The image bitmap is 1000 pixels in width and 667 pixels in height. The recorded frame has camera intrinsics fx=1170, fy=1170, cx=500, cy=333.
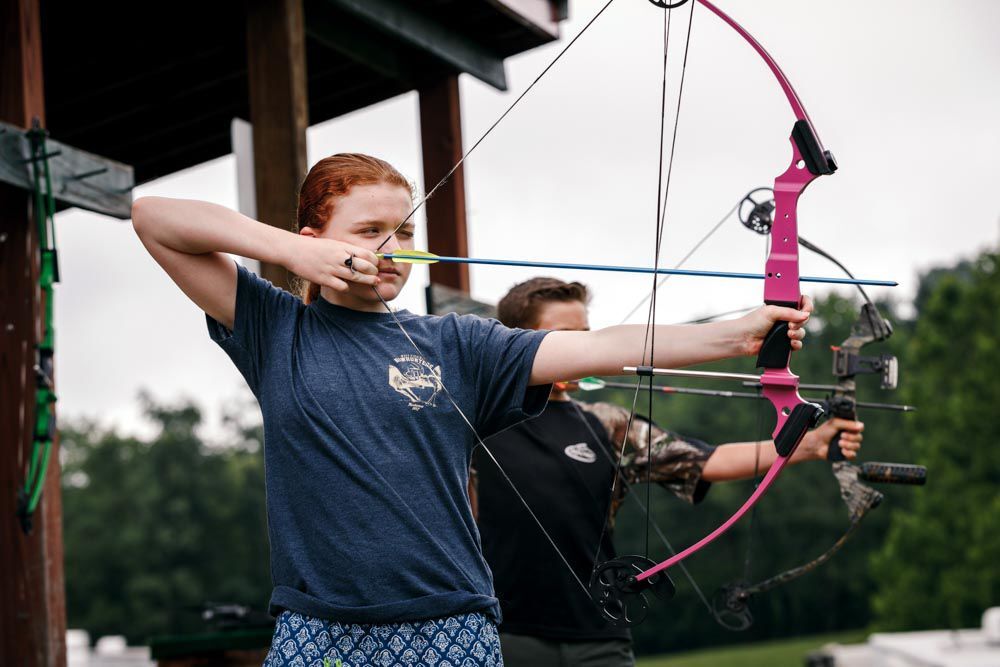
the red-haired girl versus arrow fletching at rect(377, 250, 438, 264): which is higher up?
arrow fletching at rect(377, 250, 438, 264)

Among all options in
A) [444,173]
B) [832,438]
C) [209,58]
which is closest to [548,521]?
[832,438]

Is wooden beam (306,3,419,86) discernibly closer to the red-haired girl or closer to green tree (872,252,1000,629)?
the red-haired girl

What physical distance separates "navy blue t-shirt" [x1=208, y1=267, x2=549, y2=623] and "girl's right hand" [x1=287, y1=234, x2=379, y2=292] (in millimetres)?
114

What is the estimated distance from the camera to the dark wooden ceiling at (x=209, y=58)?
12.4 feet

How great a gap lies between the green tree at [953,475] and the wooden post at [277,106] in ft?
67.3

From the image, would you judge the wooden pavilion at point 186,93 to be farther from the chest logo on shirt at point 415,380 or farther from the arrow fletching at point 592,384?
the chest logo on shirt at point 415,380

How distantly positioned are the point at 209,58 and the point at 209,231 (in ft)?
8.59

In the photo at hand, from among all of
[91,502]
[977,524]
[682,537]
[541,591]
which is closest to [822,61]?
[977,524]

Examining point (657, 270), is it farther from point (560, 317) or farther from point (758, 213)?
point (560, 317)

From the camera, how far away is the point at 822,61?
82.5ft

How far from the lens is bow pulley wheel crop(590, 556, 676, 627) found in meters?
1.74

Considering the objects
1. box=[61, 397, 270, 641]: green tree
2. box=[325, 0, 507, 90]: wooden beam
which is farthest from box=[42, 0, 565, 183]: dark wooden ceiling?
box=[61, 397, 270, 641]: green tree

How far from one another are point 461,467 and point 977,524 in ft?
73.1

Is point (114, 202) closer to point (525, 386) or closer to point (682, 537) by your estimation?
point (525, 386)
